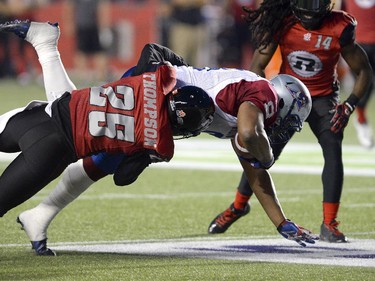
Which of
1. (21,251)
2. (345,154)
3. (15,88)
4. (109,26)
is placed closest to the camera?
(21,251)

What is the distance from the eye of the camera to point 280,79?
692 centimetres

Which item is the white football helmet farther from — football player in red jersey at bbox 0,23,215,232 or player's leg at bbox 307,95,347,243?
player's leg at bbox 307,95,347,243

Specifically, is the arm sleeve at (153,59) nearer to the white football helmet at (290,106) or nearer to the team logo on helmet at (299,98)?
the white football helmet at (290,106)

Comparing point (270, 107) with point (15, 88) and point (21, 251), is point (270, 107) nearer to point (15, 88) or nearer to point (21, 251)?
point (21, 251)

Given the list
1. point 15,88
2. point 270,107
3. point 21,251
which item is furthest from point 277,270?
point 15,88

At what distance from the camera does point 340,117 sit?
7.96 meters

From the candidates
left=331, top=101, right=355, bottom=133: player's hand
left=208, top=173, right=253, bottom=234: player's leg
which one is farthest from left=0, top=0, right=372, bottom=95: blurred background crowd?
left=331, top=101, right=355, bottom=133: player's hand

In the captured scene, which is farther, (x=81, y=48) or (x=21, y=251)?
(x=81, y=48)

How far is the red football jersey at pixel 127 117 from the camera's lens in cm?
651

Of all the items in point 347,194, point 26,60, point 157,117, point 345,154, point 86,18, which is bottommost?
point 26,60

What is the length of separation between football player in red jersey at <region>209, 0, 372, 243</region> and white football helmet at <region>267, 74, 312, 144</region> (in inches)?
45.9

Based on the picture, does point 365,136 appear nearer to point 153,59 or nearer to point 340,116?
point 340,116

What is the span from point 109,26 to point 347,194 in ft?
51.1

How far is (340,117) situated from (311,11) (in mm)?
702
